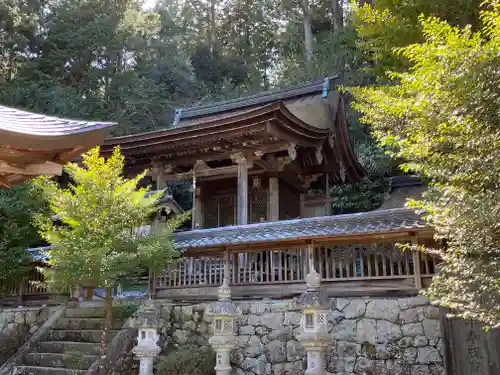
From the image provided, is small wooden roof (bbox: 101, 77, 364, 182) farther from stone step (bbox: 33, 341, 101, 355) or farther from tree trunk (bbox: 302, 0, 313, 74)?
tree trunk (bbox: 302, 0, 313, 74)

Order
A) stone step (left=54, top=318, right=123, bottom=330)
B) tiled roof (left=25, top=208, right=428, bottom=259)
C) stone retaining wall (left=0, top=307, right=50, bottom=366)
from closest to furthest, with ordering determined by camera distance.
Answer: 1. tiled roof (left=25, top=208, right=428, bottom=259)
2. stone step (left=54, top=318, right=123, bottom=330)
3. stone retaining wall (left=0, top=307, right=50, bottom=366)

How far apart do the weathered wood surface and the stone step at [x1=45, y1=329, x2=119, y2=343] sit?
6560 millimetres

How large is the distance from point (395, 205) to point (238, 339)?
1241 centimetres

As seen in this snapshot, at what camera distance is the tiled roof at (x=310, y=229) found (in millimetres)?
8859

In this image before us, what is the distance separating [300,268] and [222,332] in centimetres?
272

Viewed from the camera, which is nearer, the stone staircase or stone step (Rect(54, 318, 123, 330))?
the stone staircase

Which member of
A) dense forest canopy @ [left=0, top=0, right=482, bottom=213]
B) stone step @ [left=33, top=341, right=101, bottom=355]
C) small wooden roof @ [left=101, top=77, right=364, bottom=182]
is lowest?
stone step @ [left=33, top=341, right=101, bottom=355]

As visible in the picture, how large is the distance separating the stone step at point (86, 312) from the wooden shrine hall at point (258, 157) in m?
3.82

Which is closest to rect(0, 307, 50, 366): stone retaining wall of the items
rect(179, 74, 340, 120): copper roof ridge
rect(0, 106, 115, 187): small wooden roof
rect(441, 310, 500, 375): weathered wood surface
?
rect(0, 106, 115, 187): small wooden roof

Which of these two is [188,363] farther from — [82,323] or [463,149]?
[463,149]

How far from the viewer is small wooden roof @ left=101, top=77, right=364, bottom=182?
11273 mm

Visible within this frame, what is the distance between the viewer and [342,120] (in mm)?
14484

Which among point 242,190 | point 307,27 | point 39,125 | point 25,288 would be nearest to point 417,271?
point 242,190

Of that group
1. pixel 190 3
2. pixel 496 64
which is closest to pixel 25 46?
pixel 190 3
